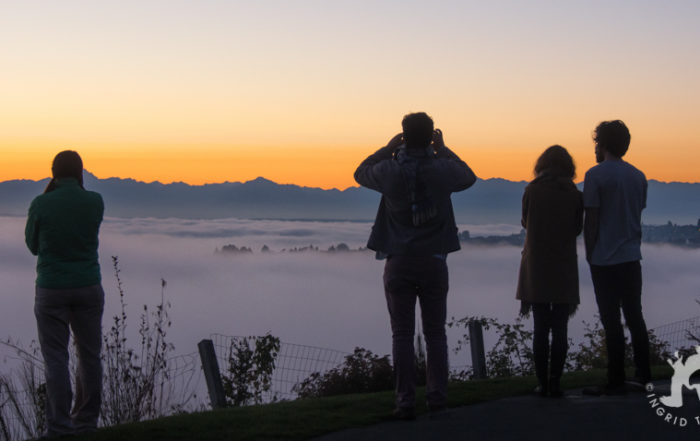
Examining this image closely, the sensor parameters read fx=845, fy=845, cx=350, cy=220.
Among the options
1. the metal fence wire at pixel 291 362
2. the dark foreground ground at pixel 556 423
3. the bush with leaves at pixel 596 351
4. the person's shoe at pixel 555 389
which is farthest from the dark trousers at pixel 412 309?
the bush with leaves at pixel 596 351

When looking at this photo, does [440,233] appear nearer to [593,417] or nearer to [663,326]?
[593,417]

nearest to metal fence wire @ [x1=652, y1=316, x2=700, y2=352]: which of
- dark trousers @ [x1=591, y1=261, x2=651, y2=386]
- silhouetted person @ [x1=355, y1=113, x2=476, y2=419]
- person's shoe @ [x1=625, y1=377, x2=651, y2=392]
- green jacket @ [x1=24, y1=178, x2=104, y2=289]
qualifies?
person's shoe @ [x1=625, y1=377, x2=651, y2=392]

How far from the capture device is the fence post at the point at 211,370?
29.6ft

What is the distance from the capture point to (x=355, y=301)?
159 m

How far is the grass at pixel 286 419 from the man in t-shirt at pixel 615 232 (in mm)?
1250

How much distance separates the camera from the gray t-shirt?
6.73m

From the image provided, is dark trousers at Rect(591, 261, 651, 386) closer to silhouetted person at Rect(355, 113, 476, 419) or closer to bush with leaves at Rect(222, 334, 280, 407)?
silhouetted person at Rect(355, 113, 476, 419)

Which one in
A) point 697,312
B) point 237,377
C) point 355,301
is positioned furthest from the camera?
point 355,301

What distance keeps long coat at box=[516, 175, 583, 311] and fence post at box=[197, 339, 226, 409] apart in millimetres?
3761

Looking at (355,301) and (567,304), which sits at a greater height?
(567,304)

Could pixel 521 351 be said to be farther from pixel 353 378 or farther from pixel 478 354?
pixel 353 378

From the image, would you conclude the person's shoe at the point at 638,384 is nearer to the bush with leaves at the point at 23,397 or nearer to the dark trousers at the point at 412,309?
the dark trousers at the point at 412,309

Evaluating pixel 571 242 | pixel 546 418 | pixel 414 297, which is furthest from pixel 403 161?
pixel 546 418

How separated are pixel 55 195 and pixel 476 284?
162 m
